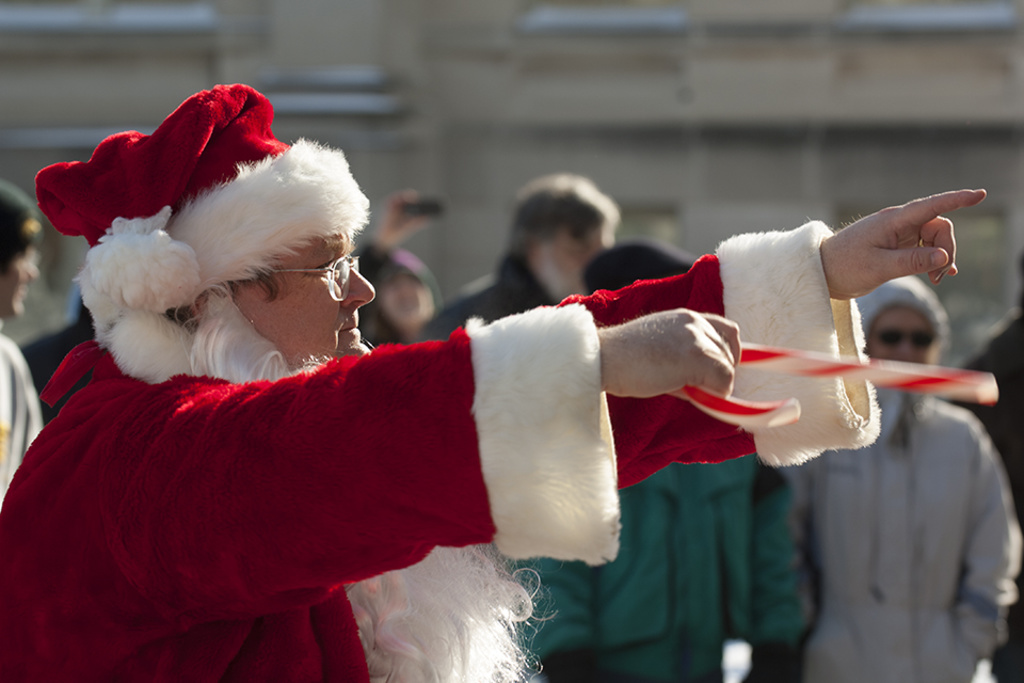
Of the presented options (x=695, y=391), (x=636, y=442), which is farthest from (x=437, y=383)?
(x=636, y=442)

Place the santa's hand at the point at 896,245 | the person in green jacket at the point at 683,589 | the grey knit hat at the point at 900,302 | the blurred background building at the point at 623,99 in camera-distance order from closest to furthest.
Answer: the santa's hand at the point at 896,245 < the person in green jacket at the point at 683,589 < the grey knit hat at the point at 900,302 < the blurred background building at the point at 623,99

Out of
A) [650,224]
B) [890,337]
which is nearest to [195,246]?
[890,337]

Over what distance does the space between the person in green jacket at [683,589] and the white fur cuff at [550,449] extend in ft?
5.82

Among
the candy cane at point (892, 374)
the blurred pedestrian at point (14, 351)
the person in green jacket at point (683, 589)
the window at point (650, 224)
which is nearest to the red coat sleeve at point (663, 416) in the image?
the candy cane at point (892, 374)

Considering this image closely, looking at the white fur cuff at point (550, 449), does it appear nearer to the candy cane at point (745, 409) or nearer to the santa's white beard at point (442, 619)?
the candy cane at point (745, 409)

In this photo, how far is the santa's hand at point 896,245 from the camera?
1.65 metres

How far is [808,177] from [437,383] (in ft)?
23.0

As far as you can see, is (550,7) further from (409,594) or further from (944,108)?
(409,594)

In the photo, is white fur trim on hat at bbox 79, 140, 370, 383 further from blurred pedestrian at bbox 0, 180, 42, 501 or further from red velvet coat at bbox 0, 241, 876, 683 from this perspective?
blurred pedestrian at bbox 0, 180, 42, 501

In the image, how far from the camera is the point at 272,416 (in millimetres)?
1401

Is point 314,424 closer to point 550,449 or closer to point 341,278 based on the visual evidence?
point 550,449

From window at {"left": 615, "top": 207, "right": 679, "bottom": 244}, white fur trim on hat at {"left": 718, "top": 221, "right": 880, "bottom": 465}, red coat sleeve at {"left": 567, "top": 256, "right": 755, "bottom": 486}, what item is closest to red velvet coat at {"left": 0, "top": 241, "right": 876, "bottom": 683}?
red coat sleeve at {"left": 567, "top": 256, "right": 755, "bottom": 486}

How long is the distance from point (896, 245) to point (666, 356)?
59 cm

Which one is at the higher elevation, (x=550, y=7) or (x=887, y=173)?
(x=550, y=7)
